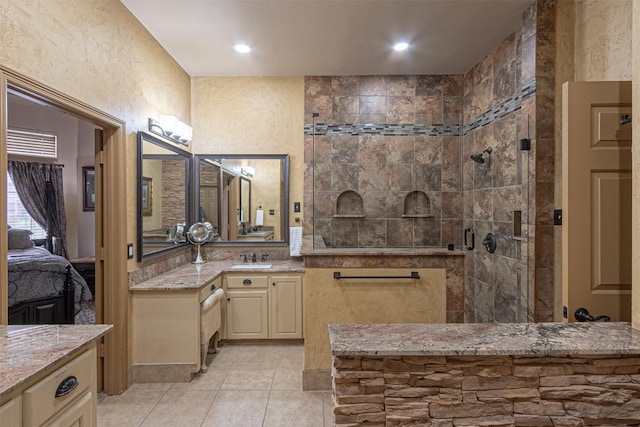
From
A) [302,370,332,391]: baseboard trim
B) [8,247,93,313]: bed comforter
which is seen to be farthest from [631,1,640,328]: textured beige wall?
[8,247,93,313]: bed comforter

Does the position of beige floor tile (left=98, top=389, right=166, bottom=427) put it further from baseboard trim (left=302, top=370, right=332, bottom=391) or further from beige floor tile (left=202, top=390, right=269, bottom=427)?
baseboard trim (left=302, top=370, right=332, bottom=391)

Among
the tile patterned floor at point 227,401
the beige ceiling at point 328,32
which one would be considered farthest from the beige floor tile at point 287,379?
the beige ceiling at point 328,32

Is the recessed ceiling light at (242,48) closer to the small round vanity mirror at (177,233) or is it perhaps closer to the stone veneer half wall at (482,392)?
the small round vanity mirror at (177,233)

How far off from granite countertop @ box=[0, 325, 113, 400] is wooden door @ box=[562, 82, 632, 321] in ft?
6.73

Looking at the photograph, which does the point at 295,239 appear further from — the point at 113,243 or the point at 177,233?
the point at 113,243

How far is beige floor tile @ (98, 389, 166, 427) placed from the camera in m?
2.28

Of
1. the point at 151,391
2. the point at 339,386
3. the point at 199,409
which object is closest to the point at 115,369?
the point at 151,391

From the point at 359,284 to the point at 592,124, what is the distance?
167 cm

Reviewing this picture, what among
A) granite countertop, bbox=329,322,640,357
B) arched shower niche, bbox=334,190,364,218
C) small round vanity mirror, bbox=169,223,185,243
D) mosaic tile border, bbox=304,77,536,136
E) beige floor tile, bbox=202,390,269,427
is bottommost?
beige floor tile, bbox=202,390,269,427

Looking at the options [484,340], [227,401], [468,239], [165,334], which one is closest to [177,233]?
[165,334]

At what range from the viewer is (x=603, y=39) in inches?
80.4

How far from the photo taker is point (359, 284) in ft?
8.50

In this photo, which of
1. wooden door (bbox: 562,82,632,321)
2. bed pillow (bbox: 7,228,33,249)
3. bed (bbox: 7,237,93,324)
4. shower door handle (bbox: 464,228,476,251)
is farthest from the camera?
bed pillow (bbox: 7,228,33,249)

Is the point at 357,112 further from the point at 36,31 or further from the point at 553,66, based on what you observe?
the point at 36,31
